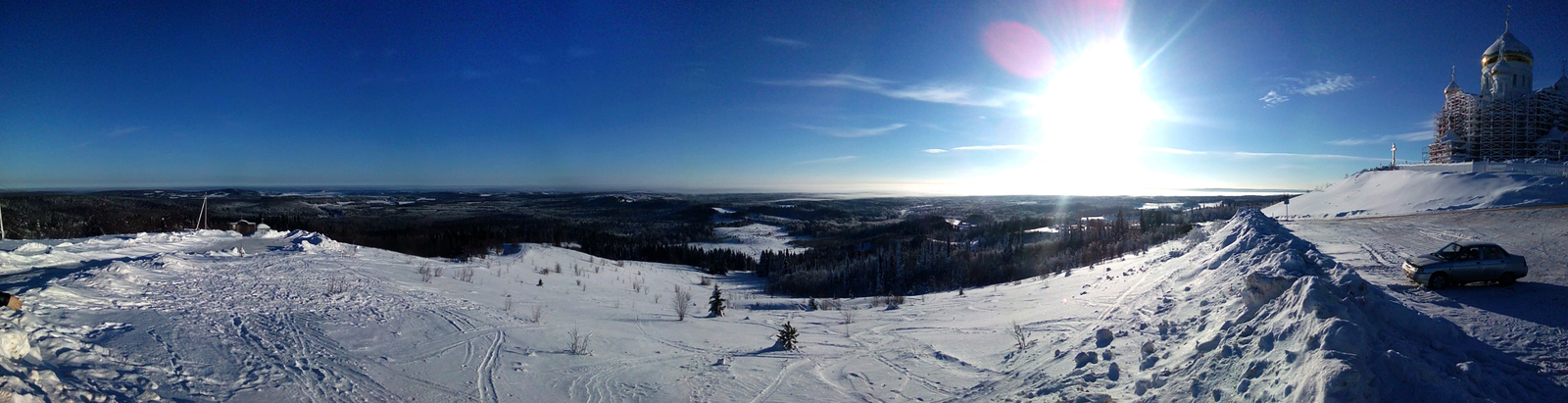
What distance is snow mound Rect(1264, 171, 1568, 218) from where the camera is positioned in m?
18.7

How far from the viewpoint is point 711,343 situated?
10.2 metres

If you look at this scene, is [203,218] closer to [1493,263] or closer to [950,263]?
[1493,263]

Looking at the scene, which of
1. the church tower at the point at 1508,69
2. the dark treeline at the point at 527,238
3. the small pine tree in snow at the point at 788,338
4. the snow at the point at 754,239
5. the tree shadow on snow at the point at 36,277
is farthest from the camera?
the snow at the point at 754,239

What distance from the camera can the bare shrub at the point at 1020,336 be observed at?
8.66 metres

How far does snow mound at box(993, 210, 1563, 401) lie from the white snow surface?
23 mm

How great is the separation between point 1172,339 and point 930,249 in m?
49.6

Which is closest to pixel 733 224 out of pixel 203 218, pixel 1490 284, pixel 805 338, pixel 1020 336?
pixel 203 218

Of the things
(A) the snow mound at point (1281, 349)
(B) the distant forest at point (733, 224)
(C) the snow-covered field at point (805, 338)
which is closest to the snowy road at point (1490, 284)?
(C) the snow-covered field at point (805, 338)

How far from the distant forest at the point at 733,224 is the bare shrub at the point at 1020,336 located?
1132 cm

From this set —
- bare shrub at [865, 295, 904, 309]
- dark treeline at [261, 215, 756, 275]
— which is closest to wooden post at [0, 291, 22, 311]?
bare shrub at [865, 295, 904, 309]

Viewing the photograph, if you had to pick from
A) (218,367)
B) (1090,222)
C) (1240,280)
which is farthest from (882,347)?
(1090,222)

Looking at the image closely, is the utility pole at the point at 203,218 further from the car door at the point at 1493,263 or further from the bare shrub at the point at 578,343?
the car door at the point at 1493,263

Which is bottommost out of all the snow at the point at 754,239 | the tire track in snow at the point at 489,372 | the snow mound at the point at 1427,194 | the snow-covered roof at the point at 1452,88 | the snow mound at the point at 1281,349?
the snow at the point at 754,239

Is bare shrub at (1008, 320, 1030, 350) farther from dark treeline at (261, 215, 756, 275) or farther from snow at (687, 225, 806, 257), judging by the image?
snow at (687, 225, 806, 257)
